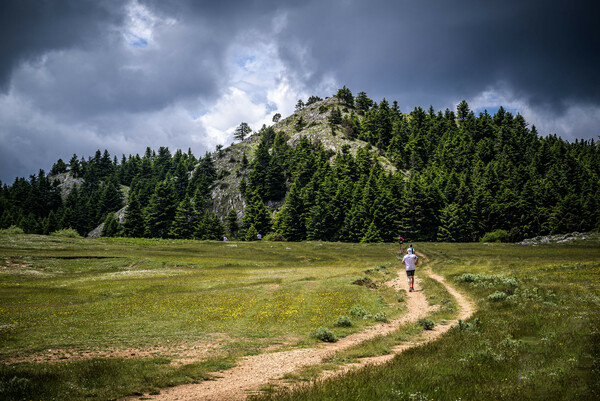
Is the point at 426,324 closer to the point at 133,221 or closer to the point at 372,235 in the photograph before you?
the point at 372,235

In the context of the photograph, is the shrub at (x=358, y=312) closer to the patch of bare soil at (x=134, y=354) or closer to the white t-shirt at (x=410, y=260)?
the white t-shirt at (x=410, y=260)

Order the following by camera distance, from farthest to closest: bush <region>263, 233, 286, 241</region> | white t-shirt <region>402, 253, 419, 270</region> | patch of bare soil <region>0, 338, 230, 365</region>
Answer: bush <region>263, 233, 286, 241</region>, white t-shirt <region>402, 253, 419, 270</region>, patch of bare soil <region>0, 338, 230, 365</region>

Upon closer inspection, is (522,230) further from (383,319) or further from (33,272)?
(33,272)

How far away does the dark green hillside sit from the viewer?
9894 centimetres

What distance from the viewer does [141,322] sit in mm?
18547

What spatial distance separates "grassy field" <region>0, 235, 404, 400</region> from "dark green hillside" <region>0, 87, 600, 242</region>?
69383 millimetres

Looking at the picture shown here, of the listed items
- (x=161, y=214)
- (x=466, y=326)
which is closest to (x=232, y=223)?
(x=161, y=214)

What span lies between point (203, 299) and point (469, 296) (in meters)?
20.4

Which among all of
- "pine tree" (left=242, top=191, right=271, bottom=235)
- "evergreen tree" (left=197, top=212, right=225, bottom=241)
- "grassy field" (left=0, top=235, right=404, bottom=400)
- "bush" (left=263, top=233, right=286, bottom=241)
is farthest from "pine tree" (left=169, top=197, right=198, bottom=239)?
"grassy field" (left=0, top=235, right=404, bottom=400)

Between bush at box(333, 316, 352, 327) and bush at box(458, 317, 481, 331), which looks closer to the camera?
bush at box(458, 317, 481, 331)

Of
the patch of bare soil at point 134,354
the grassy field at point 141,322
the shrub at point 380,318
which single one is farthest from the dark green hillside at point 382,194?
the patch of bare soil at point 134,354

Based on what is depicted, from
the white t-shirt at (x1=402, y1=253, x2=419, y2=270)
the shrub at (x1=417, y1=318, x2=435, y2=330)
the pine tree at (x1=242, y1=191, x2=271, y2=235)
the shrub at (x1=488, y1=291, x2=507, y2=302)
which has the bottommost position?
the shrub at (x1=417, y1=318, x2=435, y2=330)

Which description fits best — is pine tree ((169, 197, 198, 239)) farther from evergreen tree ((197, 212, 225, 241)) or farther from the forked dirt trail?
the forked dirt trail

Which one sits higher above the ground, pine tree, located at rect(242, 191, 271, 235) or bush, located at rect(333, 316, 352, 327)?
pine tree, located at rect(242, 191, 271, 235)
